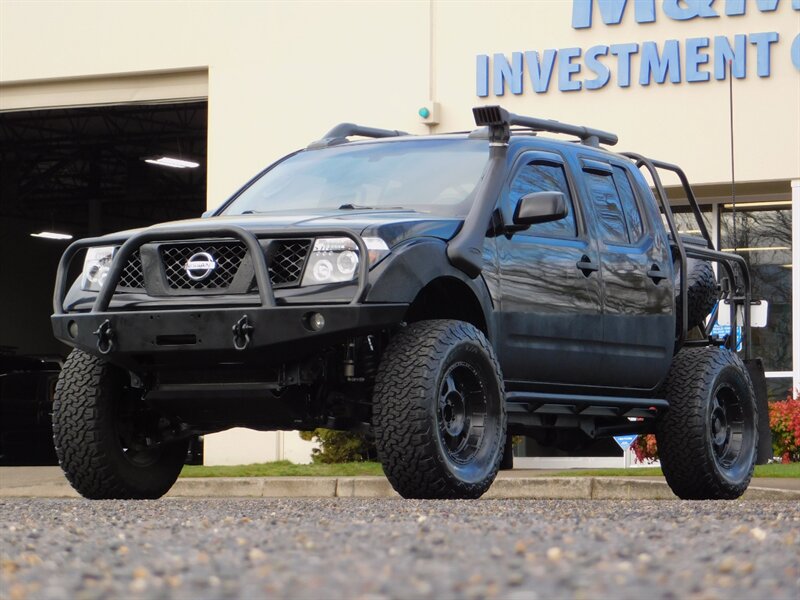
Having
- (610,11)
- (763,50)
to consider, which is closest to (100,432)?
(763,50)

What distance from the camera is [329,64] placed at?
1833cm

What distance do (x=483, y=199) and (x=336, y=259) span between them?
42.9 inches

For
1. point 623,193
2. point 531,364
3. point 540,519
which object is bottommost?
point 540,519

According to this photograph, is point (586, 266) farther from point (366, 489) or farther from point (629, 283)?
point (366, 489)

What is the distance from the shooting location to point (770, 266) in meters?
17.3

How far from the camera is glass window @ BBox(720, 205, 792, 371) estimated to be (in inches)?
668

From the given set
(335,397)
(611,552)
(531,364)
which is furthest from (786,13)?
(611,552)

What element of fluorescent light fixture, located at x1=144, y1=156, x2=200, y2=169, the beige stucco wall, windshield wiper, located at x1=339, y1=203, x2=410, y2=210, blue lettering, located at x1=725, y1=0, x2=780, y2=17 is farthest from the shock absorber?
fluorescent light fixture, located at x1=144, y1=156, x2=200, y2=169

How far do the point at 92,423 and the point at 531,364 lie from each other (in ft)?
7.28

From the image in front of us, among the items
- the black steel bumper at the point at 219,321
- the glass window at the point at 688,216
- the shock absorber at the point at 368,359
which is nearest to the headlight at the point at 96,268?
the black steel bumper at the point at 219,321

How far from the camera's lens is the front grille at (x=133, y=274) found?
7164mm

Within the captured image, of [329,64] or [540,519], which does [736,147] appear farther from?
[540,519]

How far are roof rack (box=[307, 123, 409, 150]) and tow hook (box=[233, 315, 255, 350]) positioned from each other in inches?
92.6

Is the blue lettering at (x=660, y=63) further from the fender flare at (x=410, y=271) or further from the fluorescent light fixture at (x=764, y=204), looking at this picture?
the fender flare at (x=410, y=271)
